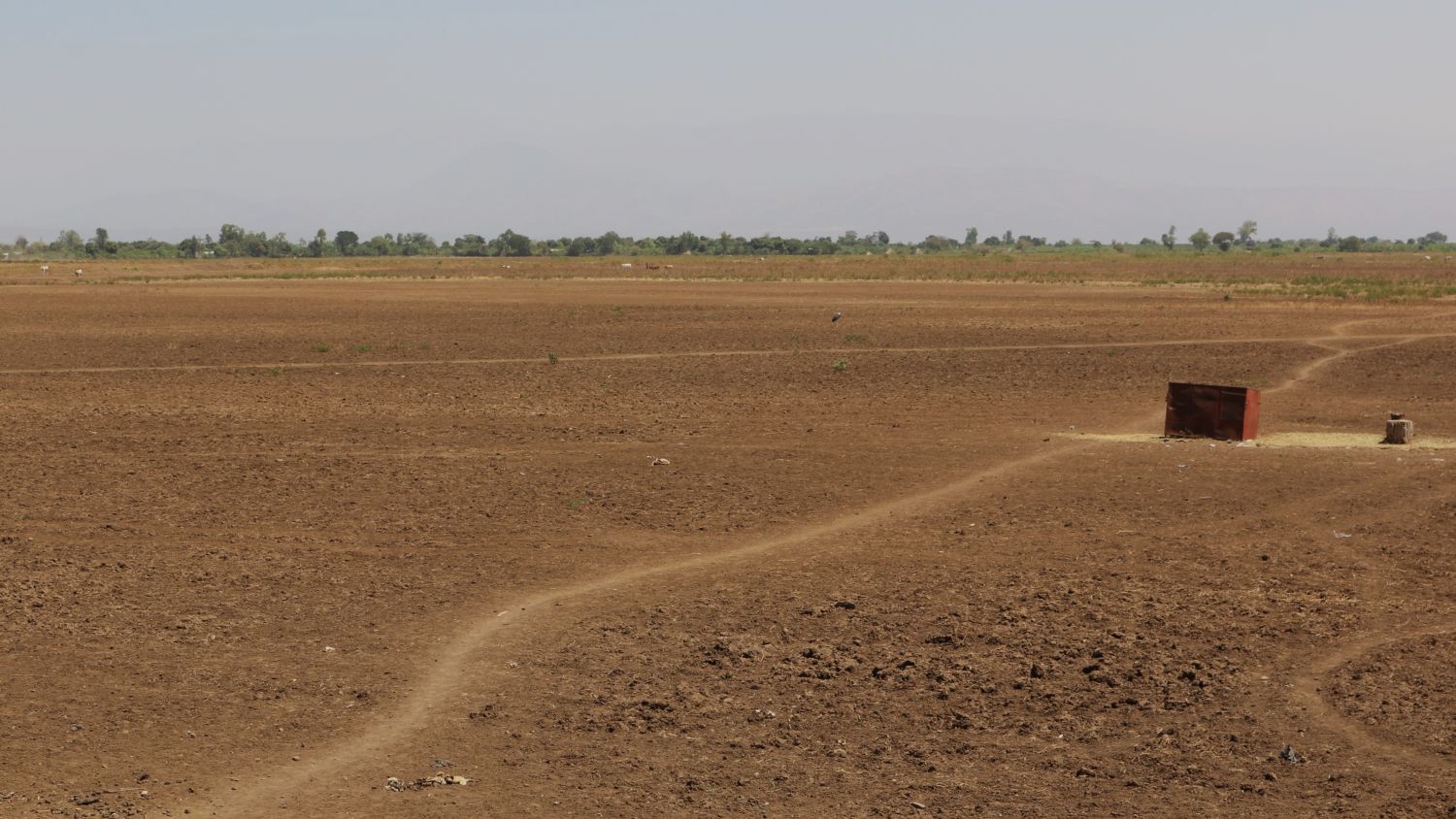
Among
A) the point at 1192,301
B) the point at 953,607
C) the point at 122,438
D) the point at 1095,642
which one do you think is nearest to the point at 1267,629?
the point at 1095,642

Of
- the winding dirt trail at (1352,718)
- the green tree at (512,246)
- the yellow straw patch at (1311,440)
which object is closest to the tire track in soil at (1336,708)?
the winding dirt trail at (1352,718)

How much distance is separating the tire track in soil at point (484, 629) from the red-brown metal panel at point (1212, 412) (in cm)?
138

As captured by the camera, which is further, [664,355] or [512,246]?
[512,246]

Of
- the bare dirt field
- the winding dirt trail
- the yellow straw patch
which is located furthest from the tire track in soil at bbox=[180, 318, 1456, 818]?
the winding dirt trail

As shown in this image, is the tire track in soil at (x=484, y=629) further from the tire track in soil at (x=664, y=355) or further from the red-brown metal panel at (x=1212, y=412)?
the tire track in soil at (x=664, y=355)

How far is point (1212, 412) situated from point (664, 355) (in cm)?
1550

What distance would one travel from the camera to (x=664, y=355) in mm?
33469

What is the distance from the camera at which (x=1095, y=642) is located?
35.8 feet

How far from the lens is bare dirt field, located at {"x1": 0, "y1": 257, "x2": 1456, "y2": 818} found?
8633mm

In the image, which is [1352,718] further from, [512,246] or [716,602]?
[512,246]

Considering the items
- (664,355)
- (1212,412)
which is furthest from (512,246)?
(1212,412)

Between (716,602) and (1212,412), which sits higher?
(1212,412)

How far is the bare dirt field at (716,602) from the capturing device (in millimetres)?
8633

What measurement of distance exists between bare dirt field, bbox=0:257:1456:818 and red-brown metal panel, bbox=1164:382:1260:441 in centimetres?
66
